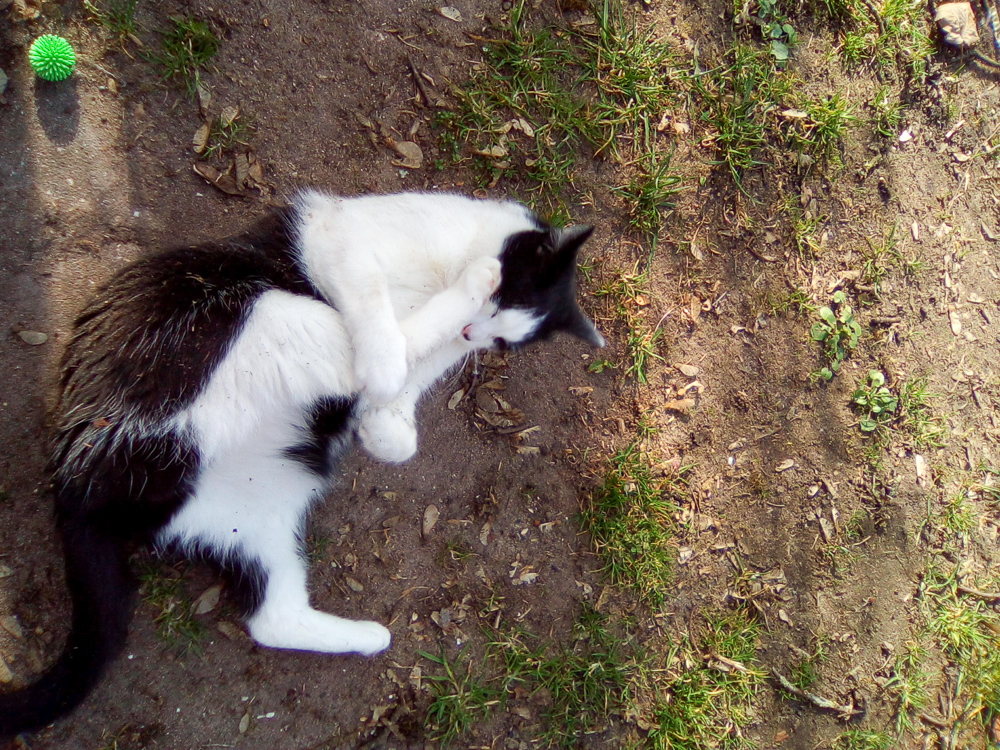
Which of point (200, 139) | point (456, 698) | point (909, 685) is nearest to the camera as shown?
point (200, 139)

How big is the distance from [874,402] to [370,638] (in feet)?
9.95

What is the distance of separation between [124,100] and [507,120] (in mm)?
1803

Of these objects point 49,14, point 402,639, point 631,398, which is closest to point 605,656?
point 402,639

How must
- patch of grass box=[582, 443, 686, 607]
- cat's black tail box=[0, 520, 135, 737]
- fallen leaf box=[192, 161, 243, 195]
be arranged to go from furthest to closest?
patch of grass box=[582, 443, 686, 607]
fallen leaf box=[192, 161, 243, 195]
cat's black tail box=[0, 520, 135, 737]

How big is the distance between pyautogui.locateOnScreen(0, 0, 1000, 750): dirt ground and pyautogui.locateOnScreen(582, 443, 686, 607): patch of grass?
9cm

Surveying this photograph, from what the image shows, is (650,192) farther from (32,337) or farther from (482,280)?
(32,337)

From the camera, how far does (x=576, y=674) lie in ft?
9.06

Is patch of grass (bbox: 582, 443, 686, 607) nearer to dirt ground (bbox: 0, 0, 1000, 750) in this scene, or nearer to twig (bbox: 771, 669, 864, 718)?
dirt ground (bbox: 0, 0, 1000, 750)

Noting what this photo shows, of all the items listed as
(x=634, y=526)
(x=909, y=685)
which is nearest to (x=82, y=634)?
(x=634, y=526)

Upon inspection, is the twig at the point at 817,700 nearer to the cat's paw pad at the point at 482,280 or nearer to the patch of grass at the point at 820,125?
the cat's paw pad at the point at 482,280

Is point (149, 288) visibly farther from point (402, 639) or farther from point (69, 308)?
point (402, 639)

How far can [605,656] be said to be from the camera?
2.79 metres

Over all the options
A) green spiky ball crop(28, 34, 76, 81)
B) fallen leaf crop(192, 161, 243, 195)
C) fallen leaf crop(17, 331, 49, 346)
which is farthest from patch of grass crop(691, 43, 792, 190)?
fallen leaf crop(17, 331, 49, 346)

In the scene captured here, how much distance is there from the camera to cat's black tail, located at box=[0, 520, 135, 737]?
1.90 metres
